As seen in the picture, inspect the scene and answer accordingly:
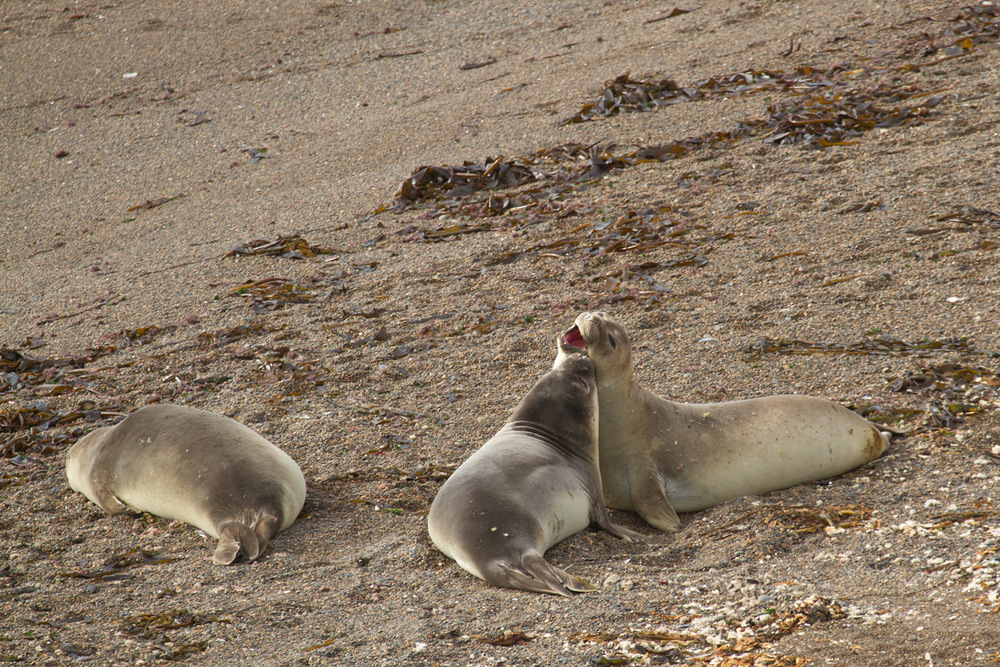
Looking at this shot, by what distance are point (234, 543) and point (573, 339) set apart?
5.99 ft

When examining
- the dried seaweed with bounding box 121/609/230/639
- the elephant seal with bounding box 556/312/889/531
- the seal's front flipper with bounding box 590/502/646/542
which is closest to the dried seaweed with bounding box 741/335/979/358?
the elephant seal with bounding box 556/312/889/531

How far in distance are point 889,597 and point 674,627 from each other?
0.66 m

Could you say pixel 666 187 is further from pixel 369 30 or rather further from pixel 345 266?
pixel 369 30

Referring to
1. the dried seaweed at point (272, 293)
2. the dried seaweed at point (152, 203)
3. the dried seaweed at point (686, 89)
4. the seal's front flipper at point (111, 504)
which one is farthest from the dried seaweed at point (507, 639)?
the dried seaweed at point (152, 203)

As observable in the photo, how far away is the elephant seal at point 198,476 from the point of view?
3.89 metres

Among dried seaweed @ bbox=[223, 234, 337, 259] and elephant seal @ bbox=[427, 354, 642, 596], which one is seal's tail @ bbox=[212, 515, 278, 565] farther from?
dried seaweed @ bbox=[223, 234, 337, 259]

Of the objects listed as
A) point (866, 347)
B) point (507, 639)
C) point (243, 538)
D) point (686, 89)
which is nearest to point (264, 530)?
point (243, 538)

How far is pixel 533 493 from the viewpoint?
3.58 m

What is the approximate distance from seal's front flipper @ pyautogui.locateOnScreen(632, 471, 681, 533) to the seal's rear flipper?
760 mm

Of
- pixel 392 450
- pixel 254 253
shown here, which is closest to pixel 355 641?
pixel 392 450

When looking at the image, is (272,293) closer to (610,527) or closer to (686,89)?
(610,527)

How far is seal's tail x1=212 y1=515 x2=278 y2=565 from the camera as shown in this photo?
3697 mm

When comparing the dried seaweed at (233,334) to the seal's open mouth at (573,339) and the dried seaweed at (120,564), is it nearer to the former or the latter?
the dried seaweed at (120,564)

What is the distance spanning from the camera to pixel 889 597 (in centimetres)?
274
